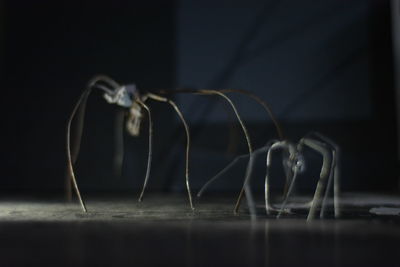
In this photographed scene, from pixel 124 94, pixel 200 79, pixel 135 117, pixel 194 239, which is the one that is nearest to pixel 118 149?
pixel 200 79

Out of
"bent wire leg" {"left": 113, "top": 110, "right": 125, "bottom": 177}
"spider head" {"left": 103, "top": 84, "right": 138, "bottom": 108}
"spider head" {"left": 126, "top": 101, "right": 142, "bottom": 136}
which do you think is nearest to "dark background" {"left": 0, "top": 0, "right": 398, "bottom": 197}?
"bent wire leg" {"left": 113, "top": 110, "right": 125, "bottom": 177}

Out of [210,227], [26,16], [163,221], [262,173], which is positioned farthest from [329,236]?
[26,16]

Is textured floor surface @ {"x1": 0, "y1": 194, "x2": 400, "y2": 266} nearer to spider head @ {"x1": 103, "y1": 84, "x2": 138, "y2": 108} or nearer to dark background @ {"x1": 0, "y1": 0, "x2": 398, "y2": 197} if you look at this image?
spider head @ {"x1": 103, "y1": 84, "x2": 138, "y2": 108}

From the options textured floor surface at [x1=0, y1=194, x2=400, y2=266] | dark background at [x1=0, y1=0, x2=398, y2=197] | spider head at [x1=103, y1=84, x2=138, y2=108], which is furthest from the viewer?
dark background at [x1=0, y1=0, x2=398, y2=197]

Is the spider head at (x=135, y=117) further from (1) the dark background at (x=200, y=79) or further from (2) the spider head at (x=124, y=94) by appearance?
(1) the dark background at (x=200, y=79)

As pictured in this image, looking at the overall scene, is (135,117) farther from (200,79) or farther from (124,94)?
(200,79)

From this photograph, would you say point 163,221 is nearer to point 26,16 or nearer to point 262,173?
point 262,173
